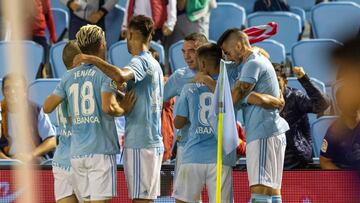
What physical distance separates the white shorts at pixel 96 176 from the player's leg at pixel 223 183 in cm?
90

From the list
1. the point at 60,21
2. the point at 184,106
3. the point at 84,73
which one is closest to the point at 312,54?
the point at 60,21

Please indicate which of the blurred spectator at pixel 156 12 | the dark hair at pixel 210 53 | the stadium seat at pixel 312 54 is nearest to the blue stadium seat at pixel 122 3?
the blurred spectator at pixel 156 12

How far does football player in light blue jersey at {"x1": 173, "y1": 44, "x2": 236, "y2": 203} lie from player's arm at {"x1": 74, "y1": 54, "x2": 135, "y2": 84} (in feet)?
2.98

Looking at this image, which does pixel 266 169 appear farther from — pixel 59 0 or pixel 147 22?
pixel 59 0

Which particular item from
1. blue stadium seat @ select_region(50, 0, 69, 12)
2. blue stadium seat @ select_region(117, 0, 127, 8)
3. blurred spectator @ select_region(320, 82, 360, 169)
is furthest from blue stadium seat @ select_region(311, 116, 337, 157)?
blue stadium seat @ select_region(50, 0, 69, 12)

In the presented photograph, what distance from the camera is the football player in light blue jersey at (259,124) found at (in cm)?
1057

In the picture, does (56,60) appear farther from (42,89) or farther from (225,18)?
(225,18)

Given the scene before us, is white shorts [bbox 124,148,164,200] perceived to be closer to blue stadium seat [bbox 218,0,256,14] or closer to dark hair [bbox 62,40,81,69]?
dark hair [bbox 62,40,81,69]

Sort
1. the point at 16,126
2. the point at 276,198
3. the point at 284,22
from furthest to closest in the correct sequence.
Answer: the point at 284,22 → the point at 16,126 → the point at 276,198

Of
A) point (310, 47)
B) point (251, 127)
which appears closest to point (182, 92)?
point (251, 127)

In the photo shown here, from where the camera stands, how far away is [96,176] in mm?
10273

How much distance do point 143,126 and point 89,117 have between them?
0.45m

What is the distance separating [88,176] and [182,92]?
1.21m

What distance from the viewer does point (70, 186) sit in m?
10.6
